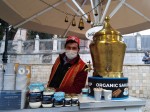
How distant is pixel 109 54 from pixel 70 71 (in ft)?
1.62

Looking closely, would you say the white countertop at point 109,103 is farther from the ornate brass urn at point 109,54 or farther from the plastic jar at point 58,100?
the ornate brass urn at point 109,54

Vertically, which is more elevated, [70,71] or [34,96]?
[70,71]

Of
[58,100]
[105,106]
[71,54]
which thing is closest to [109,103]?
[105,106]

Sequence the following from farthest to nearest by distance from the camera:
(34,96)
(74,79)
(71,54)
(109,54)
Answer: (71,54) < (74,79) < (109,54) < (34,96)

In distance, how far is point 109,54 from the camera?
142 centimetres

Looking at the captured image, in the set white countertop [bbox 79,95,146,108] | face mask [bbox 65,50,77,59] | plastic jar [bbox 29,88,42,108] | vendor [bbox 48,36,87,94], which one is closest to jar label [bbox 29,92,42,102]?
plastic jar [bbox 29,88,42,108]

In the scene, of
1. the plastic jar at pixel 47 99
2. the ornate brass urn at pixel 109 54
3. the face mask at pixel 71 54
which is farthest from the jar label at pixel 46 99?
the face mask at pixel 71 54

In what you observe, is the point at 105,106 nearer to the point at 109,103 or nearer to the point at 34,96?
the point at 109,103

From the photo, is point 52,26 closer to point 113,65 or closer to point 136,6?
point 136,6

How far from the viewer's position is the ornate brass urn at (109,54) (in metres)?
1.42

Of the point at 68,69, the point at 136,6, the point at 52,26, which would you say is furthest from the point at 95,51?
the point at 52,26

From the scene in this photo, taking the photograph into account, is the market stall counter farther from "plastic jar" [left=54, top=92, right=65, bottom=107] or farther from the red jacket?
the red jacket

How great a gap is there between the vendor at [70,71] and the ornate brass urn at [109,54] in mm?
287

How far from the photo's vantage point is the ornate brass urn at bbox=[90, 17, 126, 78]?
4.67 ft
